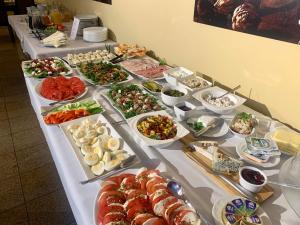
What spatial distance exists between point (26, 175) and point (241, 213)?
5.17 ft

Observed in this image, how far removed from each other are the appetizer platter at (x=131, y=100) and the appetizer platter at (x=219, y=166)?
297 millimetres

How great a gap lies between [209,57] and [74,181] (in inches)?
38.6

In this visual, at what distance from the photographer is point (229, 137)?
1048mm

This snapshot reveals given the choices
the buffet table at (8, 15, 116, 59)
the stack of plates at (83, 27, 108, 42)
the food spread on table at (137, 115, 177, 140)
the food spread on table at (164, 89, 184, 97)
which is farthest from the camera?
the stack of plates at (83, 27, 108, 42)

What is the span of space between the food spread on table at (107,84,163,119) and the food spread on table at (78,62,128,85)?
12 centimetres

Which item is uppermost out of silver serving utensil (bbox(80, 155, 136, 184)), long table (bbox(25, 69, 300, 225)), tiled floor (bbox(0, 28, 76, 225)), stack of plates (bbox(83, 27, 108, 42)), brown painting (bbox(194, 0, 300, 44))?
brown painting (bbox(194, 0, 300, 44))

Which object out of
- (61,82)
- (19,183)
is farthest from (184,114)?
(19,183)

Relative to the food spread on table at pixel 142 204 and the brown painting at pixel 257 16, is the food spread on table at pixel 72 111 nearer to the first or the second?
the food spread on table at pixel 142 204

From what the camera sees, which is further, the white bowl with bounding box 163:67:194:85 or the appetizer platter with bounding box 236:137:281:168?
the white bowl with bounding box 163:67:194:85

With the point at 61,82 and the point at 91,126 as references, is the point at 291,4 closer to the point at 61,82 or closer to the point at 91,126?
the point at 91,126

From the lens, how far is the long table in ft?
2.42

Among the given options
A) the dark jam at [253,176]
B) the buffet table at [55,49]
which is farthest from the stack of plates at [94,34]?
the dark jam at [253,176]

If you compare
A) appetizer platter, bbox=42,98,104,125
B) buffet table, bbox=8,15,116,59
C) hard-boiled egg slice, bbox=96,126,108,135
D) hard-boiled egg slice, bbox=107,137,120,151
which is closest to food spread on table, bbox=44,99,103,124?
appetizer platter, bbox=42,98,104,125

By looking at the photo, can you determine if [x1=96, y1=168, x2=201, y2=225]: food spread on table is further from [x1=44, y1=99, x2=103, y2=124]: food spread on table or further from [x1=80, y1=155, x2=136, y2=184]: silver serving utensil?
[x1=44, y1=99, x2=103, y2=124]: food spread on table
